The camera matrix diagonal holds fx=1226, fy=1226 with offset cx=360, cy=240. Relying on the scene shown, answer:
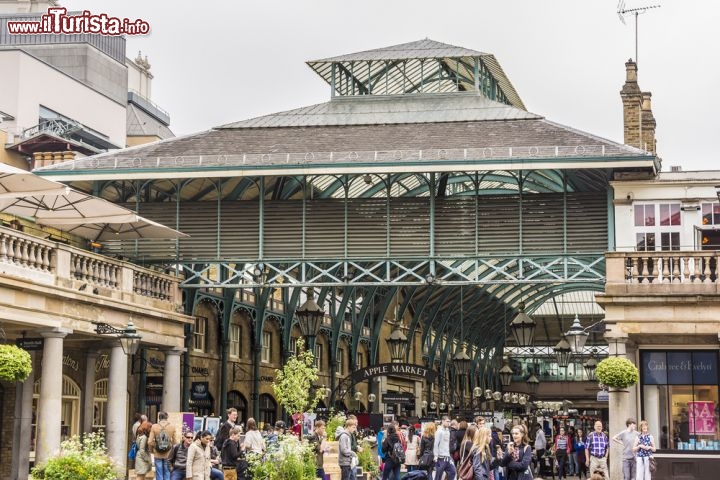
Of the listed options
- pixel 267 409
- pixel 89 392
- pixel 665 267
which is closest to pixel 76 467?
pixel 89 392

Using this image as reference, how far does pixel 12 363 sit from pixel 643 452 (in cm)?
1162

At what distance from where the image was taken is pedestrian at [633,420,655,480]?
2305cm

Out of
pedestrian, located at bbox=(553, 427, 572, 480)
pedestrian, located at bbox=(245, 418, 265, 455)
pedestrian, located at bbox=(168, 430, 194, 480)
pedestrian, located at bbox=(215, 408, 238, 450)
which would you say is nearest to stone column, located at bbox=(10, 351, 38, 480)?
pedestrian, located at bbox=(215, 408, 238, 450)

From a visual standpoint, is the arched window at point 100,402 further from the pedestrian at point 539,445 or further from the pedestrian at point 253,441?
the pedestrian at point 539,445

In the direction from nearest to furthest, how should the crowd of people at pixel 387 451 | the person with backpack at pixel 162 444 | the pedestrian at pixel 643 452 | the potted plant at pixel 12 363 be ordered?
1. the potted plant at pixel 12 363
2. the crowd of people at pixel 387 451
3. the person with backpack at pixel 162 444
4. the pedestrian at pixel 643 452

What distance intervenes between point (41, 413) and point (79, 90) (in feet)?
138

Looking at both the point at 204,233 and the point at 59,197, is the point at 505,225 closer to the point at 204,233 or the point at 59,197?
the point at 204,233

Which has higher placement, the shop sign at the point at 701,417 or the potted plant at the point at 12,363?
the potted plant at the point at 12,363

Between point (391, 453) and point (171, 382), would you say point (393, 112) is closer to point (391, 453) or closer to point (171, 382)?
point (171, 382)

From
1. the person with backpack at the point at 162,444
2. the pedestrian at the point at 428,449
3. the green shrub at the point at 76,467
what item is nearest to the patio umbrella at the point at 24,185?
the person with backpack at the point at 162,444

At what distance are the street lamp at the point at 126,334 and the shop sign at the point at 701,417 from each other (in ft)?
40.7

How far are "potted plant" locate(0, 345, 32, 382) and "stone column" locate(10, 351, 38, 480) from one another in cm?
592

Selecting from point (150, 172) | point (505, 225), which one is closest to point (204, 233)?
point (150, 172)

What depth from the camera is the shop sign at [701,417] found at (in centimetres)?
2731
